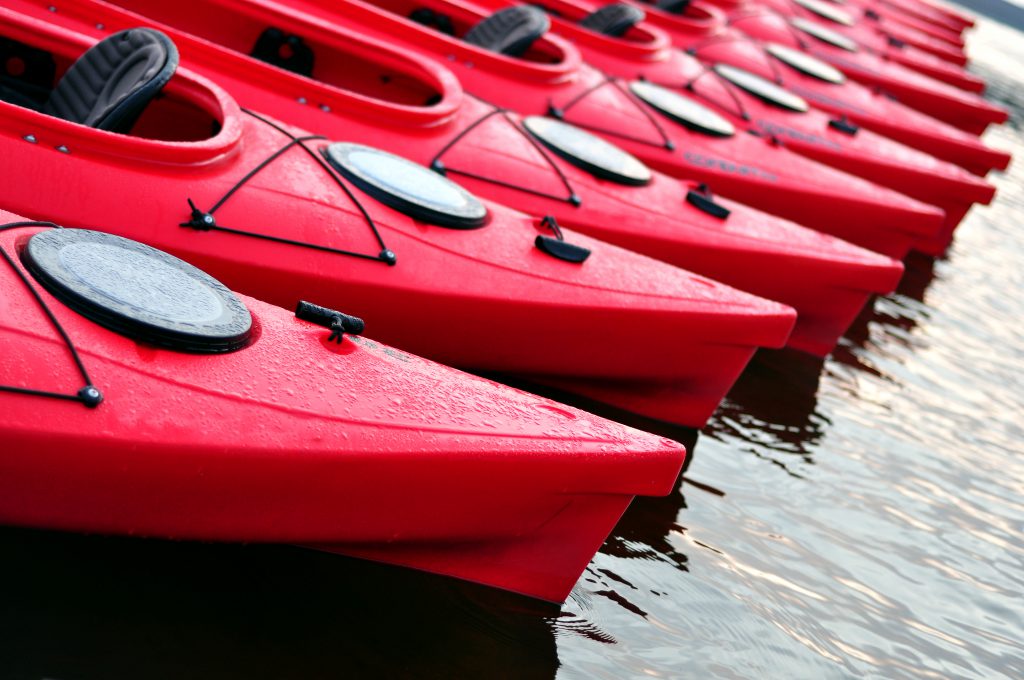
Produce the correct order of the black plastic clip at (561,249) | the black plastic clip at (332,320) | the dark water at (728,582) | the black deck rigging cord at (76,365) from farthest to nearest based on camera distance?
the black plastic clip at (561,249) → the black plastic clip at (332,320) → the dark water at (728,582) → the black deck rigging cord at (76,365)

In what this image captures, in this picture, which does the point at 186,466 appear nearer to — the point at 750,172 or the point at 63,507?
the point at 63,507

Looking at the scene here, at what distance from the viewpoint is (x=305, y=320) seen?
107 inches

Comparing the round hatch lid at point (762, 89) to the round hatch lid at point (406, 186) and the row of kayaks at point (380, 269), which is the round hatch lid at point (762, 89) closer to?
the row of kayaks at point (380, 269)

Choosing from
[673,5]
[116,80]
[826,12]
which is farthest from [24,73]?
[826,12]

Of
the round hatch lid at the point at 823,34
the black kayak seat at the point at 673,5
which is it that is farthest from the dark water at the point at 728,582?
the round hatch lid at the point at 823,34

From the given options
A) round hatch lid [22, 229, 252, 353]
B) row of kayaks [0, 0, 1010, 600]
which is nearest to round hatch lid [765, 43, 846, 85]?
row of kayaks [0, 0, 1010, 600]

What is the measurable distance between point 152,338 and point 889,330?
175 inches

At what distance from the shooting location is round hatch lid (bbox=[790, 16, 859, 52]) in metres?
8.83

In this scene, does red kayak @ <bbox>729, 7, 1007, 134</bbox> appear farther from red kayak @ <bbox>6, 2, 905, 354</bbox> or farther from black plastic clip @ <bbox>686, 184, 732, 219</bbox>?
black plastic clip @ <bbox>686, 184, 732, 219</bbox>

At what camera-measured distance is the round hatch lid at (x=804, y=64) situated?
7.25 meters

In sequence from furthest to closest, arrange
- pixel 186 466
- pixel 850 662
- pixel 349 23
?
pixel 349 23 < pixel 850 662 < pixel 186 466

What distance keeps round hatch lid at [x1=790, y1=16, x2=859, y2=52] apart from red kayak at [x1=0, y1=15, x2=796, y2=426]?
5.69m

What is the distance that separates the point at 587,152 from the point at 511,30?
3.19 ft

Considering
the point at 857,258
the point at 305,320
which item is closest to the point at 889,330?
the point at 857,258
